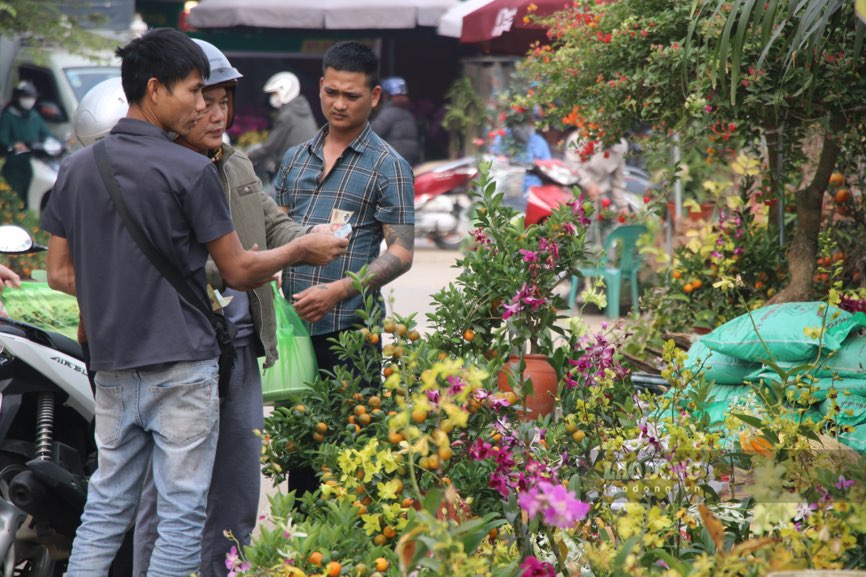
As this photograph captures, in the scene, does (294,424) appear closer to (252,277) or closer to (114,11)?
(252,277)

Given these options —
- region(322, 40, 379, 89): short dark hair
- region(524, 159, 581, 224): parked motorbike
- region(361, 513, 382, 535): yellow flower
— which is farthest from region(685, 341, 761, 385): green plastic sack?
region(524, 159, 581, 224): parked motorbike

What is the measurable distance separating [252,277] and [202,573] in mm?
1112

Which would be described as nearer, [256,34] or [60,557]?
[60,557]

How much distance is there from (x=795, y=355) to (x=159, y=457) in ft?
7.74

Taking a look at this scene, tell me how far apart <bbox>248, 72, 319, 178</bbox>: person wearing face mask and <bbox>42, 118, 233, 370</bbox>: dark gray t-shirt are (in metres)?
8.99

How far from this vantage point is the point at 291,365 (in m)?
4.27

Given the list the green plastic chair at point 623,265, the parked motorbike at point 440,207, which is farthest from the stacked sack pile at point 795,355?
the parked motorbike at point 440,207

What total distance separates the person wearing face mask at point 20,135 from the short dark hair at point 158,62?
36.3 ft

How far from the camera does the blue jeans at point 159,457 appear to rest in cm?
317

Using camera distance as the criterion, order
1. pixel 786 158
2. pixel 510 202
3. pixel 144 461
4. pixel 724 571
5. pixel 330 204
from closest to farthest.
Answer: pixel 724 571, pixel 144 461, pixel 330 204, pixel 786 158, pixel 510 202

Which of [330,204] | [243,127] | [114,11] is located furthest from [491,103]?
[330,204]

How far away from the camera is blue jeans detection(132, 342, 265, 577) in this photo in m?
3.71

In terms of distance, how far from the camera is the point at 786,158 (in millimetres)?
5559

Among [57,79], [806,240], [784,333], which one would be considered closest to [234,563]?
[784,333]
